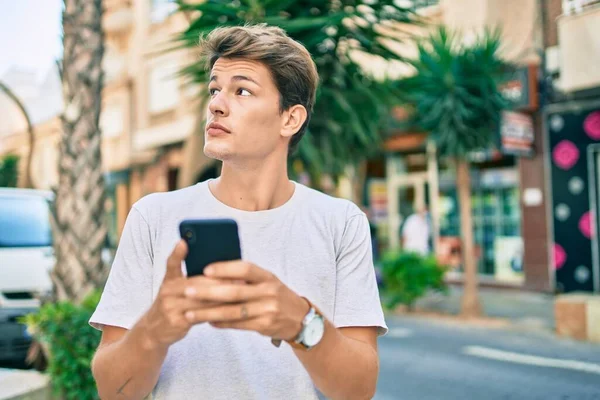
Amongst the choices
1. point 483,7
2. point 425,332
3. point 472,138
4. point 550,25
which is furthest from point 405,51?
point 425,332

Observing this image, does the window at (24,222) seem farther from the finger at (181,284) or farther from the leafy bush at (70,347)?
the finger at (181,284)

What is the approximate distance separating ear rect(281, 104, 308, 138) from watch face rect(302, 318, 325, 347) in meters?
0.64

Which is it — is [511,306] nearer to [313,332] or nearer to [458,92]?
[458,92]

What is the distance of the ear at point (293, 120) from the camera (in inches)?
68.7

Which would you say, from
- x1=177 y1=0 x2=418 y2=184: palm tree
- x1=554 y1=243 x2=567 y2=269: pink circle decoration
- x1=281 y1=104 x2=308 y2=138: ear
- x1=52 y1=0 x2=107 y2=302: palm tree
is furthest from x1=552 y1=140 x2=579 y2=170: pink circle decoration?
x1=281 y1=104 x2=308 y2=138: ear

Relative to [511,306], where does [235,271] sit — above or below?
above

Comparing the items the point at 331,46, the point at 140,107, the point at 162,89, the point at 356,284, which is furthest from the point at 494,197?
the point at 140,107

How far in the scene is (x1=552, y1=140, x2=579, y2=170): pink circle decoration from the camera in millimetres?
12188

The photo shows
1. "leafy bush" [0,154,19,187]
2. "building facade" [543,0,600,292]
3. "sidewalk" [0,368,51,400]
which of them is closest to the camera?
"sidewalk" [0,368,51,400]

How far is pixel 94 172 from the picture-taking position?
16.1 ft

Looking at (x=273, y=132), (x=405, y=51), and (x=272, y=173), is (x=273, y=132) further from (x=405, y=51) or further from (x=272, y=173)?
(x=405, y=51)

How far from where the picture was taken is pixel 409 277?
10.6 metres

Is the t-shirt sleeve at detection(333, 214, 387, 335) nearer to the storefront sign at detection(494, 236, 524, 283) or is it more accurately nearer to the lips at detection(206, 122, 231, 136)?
the lips at detection(206, 122, 231, 136)

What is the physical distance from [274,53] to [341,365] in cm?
80
